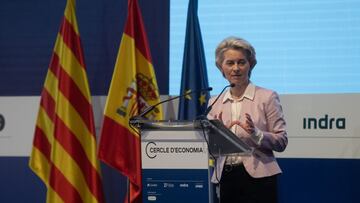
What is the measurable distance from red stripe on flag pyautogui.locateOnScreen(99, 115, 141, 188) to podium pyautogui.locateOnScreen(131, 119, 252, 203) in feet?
4.64

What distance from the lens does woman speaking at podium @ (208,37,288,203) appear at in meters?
2.38

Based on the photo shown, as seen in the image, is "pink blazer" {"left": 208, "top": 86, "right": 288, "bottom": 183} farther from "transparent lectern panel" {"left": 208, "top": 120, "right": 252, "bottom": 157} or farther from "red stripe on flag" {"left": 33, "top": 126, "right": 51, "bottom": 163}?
"red stripe on flag" {"left": 33, "top": 126, "right": 51, "bottom": 163}

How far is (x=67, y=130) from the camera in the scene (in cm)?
346

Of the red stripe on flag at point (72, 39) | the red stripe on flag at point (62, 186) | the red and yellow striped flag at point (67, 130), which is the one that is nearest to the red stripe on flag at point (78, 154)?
the red and yellow striped flag at point (67, 130)

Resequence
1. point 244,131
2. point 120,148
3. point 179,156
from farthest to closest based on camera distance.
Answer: point 120,148, point 244,131, point 179,156

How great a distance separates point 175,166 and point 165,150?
80mm

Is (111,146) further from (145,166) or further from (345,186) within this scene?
(345,186)

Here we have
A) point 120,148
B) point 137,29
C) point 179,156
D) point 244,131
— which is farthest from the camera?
point 137,29

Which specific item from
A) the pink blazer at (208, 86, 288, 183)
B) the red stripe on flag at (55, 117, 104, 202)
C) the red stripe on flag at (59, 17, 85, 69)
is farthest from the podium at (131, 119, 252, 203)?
the red stripe on flag at (59, 17, 85, 69)

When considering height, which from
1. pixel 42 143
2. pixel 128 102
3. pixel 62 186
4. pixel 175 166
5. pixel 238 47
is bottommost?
pixel 62 186

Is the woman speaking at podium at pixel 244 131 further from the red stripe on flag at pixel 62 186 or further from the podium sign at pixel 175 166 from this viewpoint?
the red stripe on flag at pixel 62 186

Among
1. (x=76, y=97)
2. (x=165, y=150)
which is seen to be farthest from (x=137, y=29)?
(x=165, y=150)

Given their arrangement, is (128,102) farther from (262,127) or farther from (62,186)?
(262,127)

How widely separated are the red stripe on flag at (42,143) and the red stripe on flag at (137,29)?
3.34 feet
